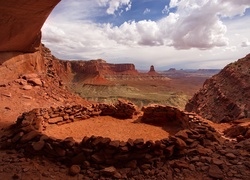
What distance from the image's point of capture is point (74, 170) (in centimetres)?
471

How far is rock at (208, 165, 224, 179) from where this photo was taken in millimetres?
4336

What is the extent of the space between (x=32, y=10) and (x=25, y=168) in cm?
655

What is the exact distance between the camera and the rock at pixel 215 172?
14.2ft

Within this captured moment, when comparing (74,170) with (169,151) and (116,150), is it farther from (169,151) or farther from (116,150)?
(169,151)

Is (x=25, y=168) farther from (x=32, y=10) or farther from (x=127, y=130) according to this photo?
(x=32, y=10)

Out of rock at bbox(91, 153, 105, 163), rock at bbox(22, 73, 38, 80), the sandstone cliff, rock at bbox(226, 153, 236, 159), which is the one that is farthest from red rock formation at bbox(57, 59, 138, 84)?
rock at bbox(226, 153, 236, 159)

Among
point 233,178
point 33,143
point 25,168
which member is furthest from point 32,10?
point 233,178

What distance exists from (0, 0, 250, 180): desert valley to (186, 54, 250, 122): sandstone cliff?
3.1 inches

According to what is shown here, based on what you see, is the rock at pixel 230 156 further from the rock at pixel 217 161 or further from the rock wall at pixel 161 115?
the rock wall at pixel 161 115

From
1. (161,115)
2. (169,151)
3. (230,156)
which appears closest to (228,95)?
(161,115)

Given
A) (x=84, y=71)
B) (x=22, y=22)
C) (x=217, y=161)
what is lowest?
(x=217, y=161)

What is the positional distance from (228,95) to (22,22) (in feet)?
46.6

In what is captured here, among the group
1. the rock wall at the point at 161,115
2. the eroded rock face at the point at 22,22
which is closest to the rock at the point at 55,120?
the rock wall at the point at 161,115

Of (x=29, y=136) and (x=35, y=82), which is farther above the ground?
(x=35, y=82)
